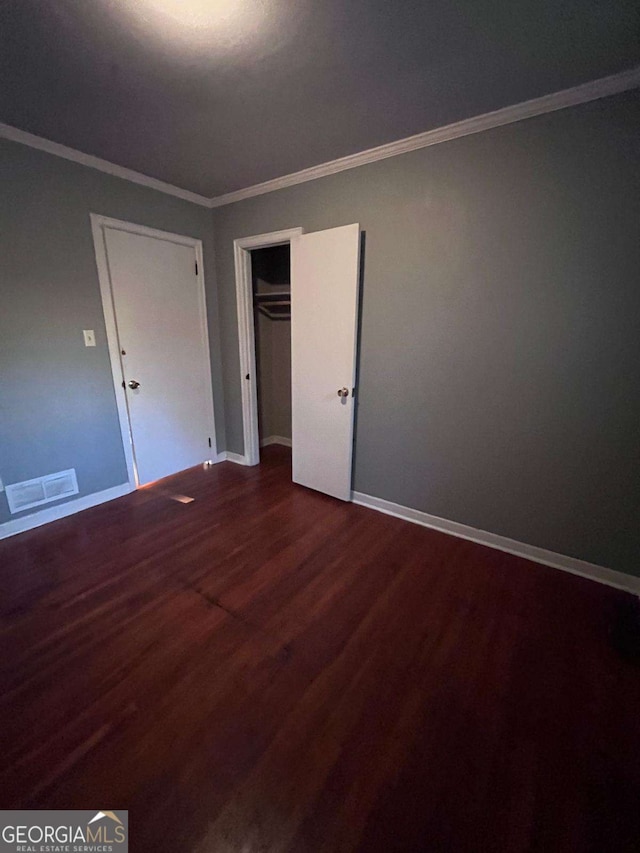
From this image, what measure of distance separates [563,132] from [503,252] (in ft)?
1.86

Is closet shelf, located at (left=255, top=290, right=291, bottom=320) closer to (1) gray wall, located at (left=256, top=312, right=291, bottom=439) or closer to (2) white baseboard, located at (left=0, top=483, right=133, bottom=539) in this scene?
(1) gray wall, located at (left=256, top=312, right=291, bottom=439)

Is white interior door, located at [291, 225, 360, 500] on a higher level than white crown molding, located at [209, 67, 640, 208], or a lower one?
lower

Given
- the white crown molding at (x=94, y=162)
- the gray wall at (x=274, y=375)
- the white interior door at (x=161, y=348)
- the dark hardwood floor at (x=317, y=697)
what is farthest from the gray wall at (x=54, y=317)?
the gray wall at (x=274, y=375)

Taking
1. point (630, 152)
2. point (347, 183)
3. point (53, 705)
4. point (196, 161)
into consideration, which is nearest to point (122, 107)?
point (196, 161)

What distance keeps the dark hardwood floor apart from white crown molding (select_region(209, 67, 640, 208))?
98.5 inches

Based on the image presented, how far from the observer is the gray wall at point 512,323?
170 cm

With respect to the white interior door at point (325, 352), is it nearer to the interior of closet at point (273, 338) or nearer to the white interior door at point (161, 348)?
the interior of closet at point (273, 338)

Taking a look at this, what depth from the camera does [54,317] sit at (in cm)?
234

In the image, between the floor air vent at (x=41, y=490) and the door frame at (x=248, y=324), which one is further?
the door frame at (x=248, y=324)

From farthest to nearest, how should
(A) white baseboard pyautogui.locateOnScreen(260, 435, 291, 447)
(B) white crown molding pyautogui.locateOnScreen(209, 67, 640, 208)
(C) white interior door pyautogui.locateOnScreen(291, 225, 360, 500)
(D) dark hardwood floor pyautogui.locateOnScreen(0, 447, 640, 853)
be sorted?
(A) white baseboard pyautogui.locateOnScreen(260, 435, 291, 447), (C) white interior door pyautogui.locateOnScreen(291, 225, 360, 500), (B) white crown molding pyautogui.locateOnScreen(209, 67, 640, 208), (D) dark hardwood floor pyautogui.locateOnScreen(0, 447, 640, 853)

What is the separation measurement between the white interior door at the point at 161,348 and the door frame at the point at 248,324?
0.39 metres

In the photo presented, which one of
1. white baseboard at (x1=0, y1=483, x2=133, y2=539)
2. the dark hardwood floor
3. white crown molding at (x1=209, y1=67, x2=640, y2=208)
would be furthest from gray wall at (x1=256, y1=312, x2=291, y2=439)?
the dark hardwood floor

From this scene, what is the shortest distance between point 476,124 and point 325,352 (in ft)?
5.18

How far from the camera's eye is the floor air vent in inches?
90.9
